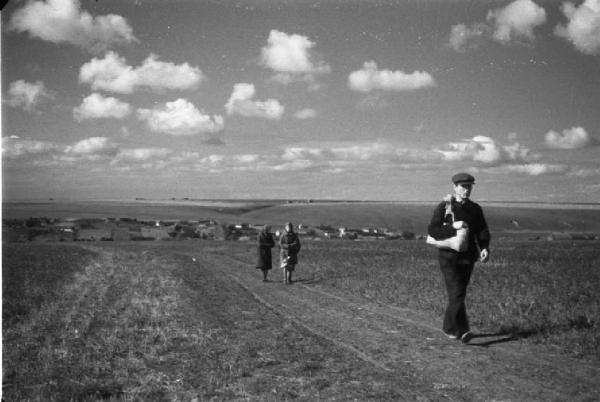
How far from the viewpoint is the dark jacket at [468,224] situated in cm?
768

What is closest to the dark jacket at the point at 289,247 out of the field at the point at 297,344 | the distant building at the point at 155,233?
the field at the point at 297,344

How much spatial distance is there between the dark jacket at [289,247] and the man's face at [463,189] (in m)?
9.73

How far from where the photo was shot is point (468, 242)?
7621mm

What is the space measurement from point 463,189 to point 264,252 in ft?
37.0

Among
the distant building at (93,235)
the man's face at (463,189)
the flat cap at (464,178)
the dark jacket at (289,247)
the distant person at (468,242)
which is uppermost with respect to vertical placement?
the flat cap at (464,178)

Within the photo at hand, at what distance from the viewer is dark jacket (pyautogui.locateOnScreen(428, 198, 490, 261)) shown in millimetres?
7676

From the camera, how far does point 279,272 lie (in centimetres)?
2139

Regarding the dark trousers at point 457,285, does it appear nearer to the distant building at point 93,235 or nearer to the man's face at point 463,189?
the man's face at point 463,189

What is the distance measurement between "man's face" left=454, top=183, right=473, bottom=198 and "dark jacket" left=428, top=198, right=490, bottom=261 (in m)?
0.13

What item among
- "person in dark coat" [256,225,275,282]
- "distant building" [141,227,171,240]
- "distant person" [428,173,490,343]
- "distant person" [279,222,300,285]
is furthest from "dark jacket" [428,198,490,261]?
"distant building" [141,227,171,240]

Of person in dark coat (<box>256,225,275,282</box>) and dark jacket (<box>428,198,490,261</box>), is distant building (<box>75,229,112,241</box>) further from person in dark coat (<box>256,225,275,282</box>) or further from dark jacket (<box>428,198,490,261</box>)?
dark jacket (<box>428,198,490,261</box>)

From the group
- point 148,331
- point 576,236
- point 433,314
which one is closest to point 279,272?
point 433,314

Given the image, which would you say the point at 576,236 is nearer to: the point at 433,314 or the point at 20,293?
the point at 433,314

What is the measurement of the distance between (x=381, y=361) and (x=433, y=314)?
4248 millimetres
